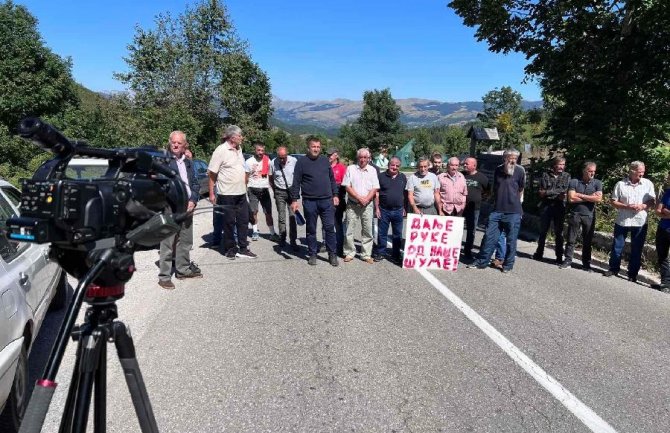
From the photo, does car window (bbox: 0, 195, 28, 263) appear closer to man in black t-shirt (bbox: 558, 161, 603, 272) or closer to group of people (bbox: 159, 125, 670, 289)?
group of people (bbox: 159, 125, 670, 289)

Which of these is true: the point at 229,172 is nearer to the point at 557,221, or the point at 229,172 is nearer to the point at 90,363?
the point at 557,221

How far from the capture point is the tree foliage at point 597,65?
32.3 ft

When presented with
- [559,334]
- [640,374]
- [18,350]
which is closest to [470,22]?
[559,334]

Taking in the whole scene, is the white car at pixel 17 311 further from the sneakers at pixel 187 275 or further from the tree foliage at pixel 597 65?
the tree foliage at pixel 597 65

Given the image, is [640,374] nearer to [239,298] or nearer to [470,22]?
[239,298]

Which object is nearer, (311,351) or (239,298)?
(311,351)

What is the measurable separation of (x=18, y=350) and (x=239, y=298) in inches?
122

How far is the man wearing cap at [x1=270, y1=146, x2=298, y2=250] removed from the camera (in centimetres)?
877

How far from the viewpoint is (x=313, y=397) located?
3.55 metres

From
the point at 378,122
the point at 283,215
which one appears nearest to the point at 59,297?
the point at 283,215

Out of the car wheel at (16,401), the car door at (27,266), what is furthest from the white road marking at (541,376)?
the car door at (27,266)

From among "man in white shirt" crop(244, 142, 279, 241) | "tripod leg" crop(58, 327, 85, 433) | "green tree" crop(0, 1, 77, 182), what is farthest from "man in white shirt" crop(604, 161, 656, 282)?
"green tree" crop(0, 1, 77, 182)

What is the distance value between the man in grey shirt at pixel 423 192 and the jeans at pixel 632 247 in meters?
2.76

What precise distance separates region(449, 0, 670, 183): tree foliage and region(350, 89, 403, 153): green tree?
4663 cm
